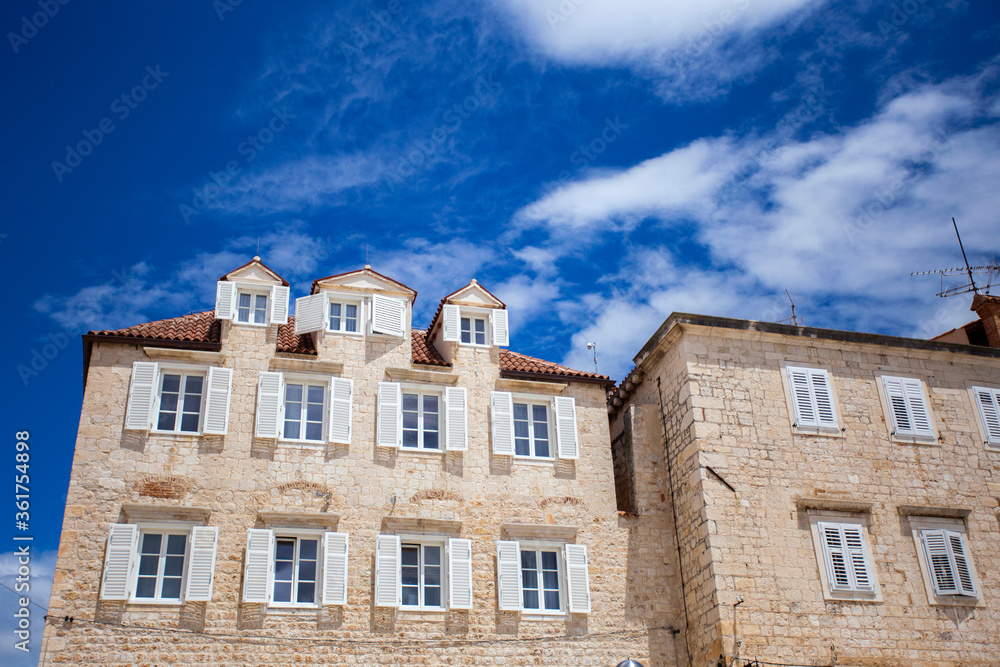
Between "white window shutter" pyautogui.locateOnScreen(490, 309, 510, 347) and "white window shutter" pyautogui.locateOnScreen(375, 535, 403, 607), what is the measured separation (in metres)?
5.69

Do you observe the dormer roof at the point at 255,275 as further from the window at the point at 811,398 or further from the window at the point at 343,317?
the window at the point at 811,398

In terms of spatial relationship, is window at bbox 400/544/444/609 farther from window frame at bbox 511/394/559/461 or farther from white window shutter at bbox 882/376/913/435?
white window shutter at bbox 882/376/913/435

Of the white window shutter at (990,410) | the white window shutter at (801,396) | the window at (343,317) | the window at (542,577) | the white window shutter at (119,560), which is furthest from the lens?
the white window shutter at (990,410)

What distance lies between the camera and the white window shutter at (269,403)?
66.4ft

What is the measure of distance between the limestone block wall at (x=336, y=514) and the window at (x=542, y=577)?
26 cm

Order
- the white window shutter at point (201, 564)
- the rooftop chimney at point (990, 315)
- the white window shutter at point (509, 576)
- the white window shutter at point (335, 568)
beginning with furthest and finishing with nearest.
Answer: the rooftop chimney at point (990, 315), the white window shutter at point (509, 576), the white window shutter at point (335, 568), the white window shutter at point (201, 564)

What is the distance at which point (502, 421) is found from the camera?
21.9 metres

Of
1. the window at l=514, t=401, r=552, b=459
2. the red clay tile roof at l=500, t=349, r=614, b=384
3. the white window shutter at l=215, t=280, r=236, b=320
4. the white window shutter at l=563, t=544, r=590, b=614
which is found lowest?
the white window shutter at l=563, t=544, r=590, b=614

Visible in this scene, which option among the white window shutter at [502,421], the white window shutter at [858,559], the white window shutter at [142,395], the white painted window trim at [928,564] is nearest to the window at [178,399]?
the white window shutter at [142,395]

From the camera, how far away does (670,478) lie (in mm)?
22375

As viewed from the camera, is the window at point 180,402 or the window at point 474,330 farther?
the window at point 474,330

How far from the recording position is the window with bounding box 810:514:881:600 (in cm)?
2038

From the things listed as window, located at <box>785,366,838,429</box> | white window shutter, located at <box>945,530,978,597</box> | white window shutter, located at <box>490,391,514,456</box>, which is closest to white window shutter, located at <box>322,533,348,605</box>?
white window shutter, located at <box>490,391,514,456</box>

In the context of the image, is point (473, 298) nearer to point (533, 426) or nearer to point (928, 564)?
point (533, 426)
